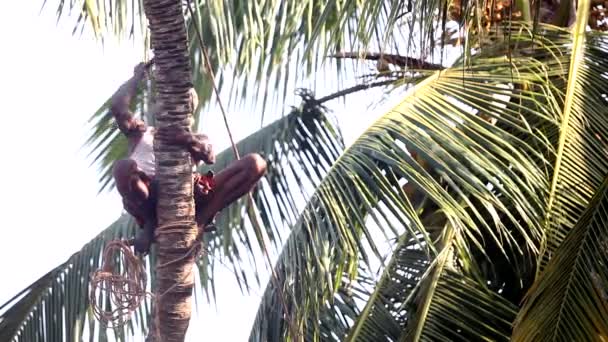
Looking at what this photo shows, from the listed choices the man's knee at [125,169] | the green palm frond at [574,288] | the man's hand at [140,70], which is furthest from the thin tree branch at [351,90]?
the man's knee at [125,169]

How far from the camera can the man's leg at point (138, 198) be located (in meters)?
5.37

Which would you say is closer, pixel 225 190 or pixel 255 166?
pixel 225 190

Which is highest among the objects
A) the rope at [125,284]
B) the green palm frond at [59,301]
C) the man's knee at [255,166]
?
the man's knee at [255,166]

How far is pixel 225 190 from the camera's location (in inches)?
221

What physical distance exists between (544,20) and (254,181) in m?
3.29

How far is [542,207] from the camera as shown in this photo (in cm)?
683

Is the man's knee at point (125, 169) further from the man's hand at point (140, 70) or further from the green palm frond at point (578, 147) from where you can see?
the green palm frond at point (578, 147)

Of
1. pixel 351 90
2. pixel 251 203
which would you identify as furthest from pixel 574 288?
pixel 351 90

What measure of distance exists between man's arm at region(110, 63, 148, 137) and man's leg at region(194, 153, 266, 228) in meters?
0.44

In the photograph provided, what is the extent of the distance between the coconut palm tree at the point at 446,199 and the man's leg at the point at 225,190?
1.84 ft

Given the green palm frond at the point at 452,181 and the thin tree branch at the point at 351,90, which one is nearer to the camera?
the green palm frond at the point at 452,181

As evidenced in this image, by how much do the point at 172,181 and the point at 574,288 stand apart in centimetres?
217

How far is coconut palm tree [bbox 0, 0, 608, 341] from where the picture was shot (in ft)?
21.2

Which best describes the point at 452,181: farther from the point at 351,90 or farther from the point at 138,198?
the point at 138,198
